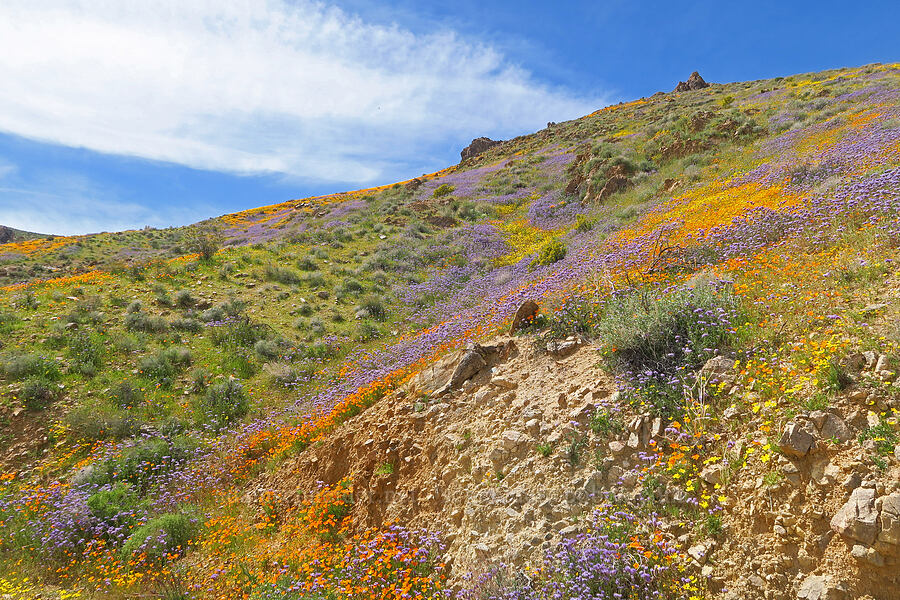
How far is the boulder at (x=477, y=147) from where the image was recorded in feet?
197

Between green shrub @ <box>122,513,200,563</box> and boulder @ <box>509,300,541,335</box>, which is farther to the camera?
boulder @ <box>509,300,541,335</box>

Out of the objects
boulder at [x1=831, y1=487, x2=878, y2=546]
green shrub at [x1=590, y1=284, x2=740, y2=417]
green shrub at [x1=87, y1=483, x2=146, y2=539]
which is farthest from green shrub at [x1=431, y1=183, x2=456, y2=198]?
boulder at [x1=831, y1=487, x2=878, y2=546]

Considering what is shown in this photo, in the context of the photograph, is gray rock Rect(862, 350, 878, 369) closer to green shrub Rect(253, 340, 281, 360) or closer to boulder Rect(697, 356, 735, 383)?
boulder Rect(697, 356, 735, 383)

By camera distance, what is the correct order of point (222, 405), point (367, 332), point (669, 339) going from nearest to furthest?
1. point (669, 339)
2. point (222, 405)
3. point (367, 332)

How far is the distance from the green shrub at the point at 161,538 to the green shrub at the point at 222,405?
9.31 feet

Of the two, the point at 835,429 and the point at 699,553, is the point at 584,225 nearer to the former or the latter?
the point at 835,429

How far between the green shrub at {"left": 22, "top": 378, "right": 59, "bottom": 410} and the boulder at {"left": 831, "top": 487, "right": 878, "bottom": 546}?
43.2 ft

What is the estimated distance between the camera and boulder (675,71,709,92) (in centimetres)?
5488

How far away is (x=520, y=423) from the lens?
5.25 meters

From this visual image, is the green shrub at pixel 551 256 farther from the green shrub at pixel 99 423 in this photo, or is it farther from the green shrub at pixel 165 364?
the green shrub at pixel 99 423

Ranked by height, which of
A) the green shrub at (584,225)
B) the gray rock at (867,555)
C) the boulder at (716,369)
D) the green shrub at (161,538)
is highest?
the green shrub at (584,225)

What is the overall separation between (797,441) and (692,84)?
221 ft

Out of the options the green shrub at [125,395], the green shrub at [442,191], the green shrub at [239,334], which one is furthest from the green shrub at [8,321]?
the green shrub at [442,191]

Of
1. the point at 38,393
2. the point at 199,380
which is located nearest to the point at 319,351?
the point at 199,380
